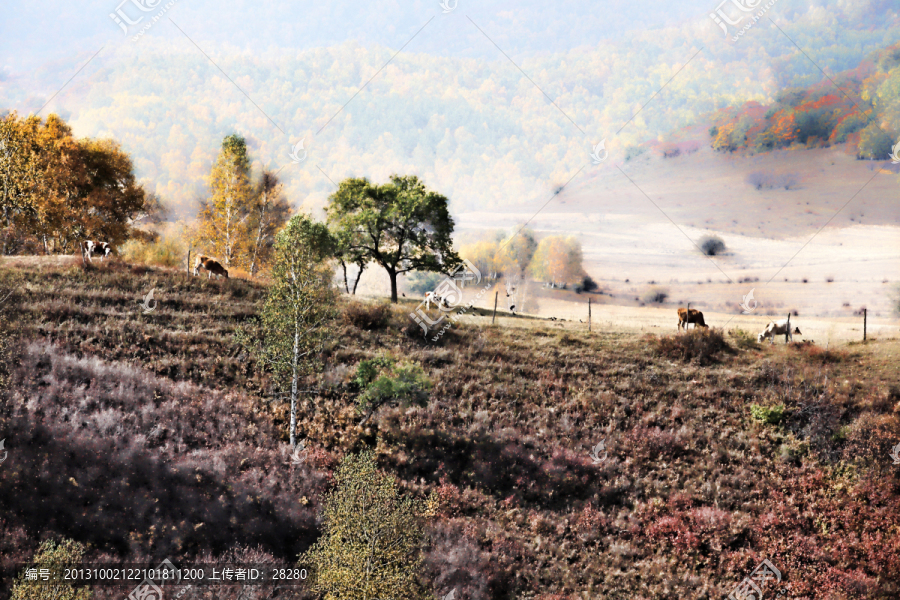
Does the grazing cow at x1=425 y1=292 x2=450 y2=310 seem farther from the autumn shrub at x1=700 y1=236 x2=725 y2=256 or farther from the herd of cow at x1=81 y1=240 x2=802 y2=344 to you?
the autumn shrub at x1=700 y1=236 x2=725 y2=256

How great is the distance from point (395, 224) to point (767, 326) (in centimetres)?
2379

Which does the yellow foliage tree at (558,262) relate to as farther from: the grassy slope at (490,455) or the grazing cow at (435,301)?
the grassy slope at (490,455)

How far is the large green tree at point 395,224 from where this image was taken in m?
33.2

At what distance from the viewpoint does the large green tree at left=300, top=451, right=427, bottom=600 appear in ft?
40.0

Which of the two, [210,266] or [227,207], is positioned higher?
[227,207]

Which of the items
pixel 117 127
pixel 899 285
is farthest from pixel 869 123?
pixel 117 127

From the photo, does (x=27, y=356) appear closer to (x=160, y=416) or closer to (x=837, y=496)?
(x=160, y=416)

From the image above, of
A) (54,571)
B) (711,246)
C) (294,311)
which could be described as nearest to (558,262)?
(711,246)

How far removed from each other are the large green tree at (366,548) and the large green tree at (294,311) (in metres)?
5.36

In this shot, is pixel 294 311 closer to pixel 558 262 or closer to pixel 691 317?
pixel 691 317

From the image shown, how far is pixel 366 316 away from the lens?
91.0 ft

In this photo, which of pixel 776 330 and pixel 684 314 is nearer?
pixel 776 330

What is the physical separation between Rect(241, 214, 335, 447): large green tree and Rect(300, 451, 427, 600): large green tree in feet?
17.6

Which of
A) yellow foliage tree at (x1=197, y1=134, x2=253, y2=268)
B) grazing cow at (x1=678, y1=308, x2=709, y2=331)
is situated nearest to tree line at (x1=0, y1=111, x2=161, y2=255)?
yellow foliage tree at (x1=197, y1=134, x2=253, y2=268)
